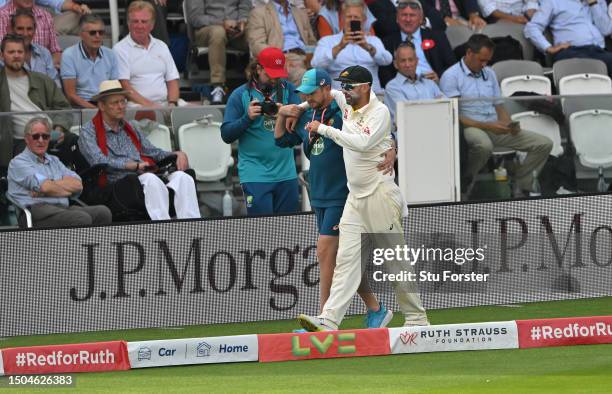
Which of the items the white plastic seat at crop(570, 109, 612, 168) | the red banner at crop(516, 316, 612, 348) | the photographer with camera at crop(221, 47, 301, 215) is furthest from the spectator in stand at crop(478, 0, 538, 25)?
the red banner at crop(516, 316, 612, 348)

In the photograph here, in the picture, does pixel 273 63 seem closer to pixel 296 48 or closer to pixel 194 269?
pixel 194 269

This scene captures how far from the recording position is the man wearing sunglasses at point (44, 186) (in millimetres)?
12898

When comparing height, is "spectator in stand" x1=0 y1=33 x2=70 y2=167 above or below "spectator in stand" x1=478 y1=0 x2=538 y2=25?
below

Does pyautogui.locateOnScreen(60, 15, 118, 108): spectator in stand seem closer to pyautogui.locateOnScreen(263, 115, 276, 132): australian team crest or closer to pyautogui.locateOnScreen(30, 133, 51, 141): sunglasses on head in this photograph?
pyautogui.locateOnScreen(30, 133, 51, 141): sunglasses on head

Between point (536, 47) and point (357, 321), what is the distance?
6967mm

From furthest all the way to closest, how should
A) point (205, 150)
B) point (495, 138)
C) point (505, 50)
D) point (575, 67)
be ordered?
point (505, 50) → point (575, 67) → point (495, 138) → point (205, 150)

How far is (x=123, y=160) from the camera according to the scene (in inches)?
528

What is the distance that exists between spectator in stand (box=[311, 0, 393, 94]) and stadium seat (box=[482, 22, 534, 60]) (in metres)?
2.22

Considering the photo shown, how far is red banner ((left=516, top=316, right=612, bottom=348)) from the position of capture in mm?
10438

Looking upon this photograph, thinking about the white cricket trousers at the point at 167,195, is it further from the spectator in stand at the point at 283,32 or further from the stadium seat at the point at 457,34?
the stadium seat at the point at 457,34

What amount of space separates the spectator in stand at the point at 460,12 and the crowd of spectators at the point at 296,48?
3 centimetres

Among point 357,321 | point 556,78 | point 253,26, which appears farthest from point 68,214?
point 556,78

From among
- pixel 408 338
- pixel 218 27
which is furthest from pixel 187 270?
pixel 218 27

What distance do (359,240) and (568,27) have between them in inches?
327
